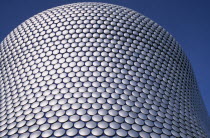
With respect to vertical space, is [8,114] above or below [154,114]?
below

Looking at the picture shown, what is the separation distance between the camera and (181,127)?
9172 mm

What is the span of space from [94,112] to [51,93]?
7.21ft

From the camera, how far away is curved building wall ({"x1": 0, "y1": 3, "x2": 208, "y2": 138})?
834 centimetres

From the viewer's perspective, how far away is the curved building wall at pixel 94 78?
8344mm

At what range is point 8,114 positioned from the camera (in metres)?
9.69

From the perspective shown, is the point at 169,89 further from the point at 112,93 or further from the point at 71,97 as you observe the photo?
A: the point at 71,97

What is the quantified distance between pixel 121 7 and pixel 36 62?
7.15 metres

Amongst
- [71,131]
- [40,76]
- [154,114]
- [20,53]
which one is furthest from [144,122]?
[20,53]

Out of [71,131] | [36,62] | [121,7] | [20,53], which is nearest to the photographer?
[71,131]

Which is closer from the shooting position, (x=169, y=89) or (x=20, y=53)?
(x=169, y=89)

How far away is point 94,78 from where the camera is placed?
10000mm

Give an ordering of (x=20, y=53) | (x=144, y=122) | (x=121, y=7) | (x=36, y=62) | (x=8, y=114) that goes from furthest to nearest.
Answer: (x=121, y=7)
(x=20, y=53)
(x=36, y=62)
(x=8, y=114)
(x=144, y=122)

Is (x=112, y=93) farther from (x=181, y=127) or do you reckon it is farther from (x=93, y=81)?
(x=181, y=127)

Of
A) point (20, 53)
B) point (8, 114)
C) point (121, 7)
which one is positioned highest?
point (121, 7)
